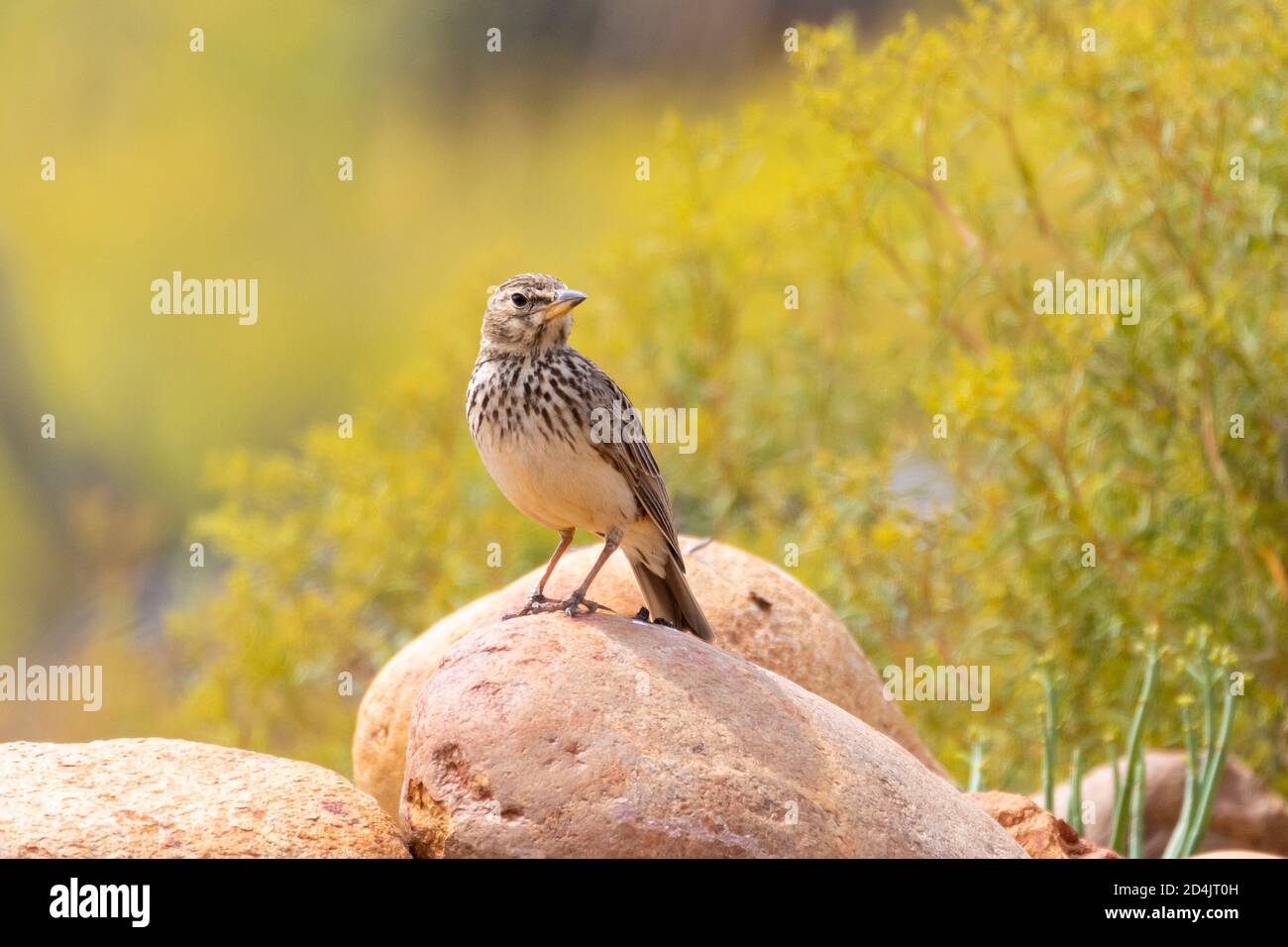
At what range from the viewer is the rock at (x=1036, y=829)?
472 cm

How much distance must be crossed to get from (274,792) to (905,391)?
515cm

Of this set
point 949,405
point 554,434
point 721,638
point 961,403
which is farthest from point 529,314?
point 949,405

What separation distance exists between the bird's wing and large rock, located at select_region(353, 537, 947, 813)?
0.63 meters

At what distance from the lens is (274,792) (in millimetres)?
4047

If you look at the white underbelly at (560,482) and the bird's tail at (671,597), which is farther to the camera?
the bird's tail at (671,597)

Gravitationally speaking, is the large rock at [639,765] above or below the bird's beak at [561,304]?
below

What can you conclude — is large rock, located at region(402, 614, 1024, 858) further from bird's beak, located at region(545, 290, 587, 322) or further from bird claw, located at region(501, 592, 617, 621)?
bird's beak, located at region(545, 290, 587, 322)

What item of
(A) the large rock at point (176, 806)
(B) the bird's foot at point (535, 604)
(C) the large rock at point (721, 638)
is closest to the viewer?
(A) the large rock at point (176, 806)

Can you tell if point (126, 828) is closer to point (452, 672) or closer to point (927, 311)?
point (452, 672)

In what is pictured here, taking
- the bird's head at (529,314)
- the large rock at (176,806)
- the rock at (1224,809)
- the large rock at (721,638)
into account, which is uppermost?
the bird's head at (529,314)

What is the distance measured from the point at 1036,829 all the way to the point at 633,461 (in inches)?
71.5

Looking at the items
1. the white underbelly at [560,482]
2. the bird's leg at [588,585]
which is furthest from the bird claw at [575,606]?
the white underbelly at [560,482]

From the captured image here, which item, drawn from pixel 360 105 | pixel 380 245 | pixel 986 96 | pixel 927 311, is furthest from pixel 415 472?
pixel 360 105

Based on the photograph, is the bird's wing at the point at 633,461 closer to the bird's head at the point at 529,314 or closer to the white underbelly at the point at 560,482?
the white underbelly at the point at 560,482
